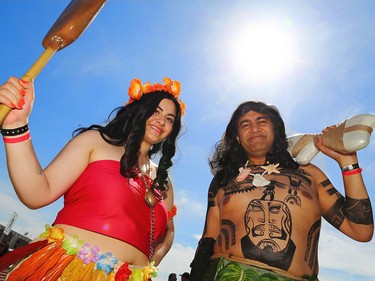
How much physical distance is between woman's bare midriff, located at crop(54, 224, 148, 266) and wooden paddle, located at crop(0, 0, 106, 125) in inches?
45.4

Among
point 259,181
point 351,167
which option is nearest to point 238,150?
point 259,181

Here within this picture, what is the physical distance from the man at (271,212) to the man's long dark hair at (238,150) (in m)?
0.02

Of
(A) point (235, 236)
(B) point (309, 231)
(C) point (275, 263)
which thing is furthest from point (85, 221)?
(B) point (309, 231)

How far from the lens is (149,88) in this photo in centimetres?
334

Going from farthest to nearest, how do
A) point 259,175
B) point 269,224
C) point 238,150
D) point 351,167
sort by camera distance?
point 238,150 < point 259,175 < point 351,167 < point 269,224

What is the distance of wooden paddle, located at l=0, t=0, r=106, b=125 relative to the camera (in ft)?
6.10

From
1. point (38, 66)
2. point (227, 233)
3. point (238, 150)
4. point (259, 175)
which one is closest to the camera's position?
point (38, 66)

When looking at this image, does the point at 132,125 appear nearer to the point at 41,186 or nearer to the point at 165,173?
the point at 165,173

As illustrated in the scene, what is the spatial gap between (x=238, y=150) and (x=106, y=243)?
2150 mm

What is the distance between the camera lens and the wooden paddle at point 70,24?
1.86 meters

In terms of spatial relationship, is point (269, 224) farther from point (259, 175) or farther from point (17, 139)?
point (17, 139)

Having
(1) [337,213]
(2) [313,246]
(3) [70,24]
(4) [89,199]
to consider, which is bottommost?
(4) [89,199]

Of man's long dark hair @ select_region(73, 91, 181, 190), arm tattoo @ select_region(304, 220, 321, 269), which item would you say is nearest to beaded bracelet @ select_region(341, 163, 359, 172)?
arm tattoo @ select_region(304, 220, 321, 269)

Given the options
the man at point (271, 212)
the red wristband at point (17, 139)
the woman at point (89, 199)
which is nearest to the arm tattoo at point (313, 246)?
the man at point (271, 212)
